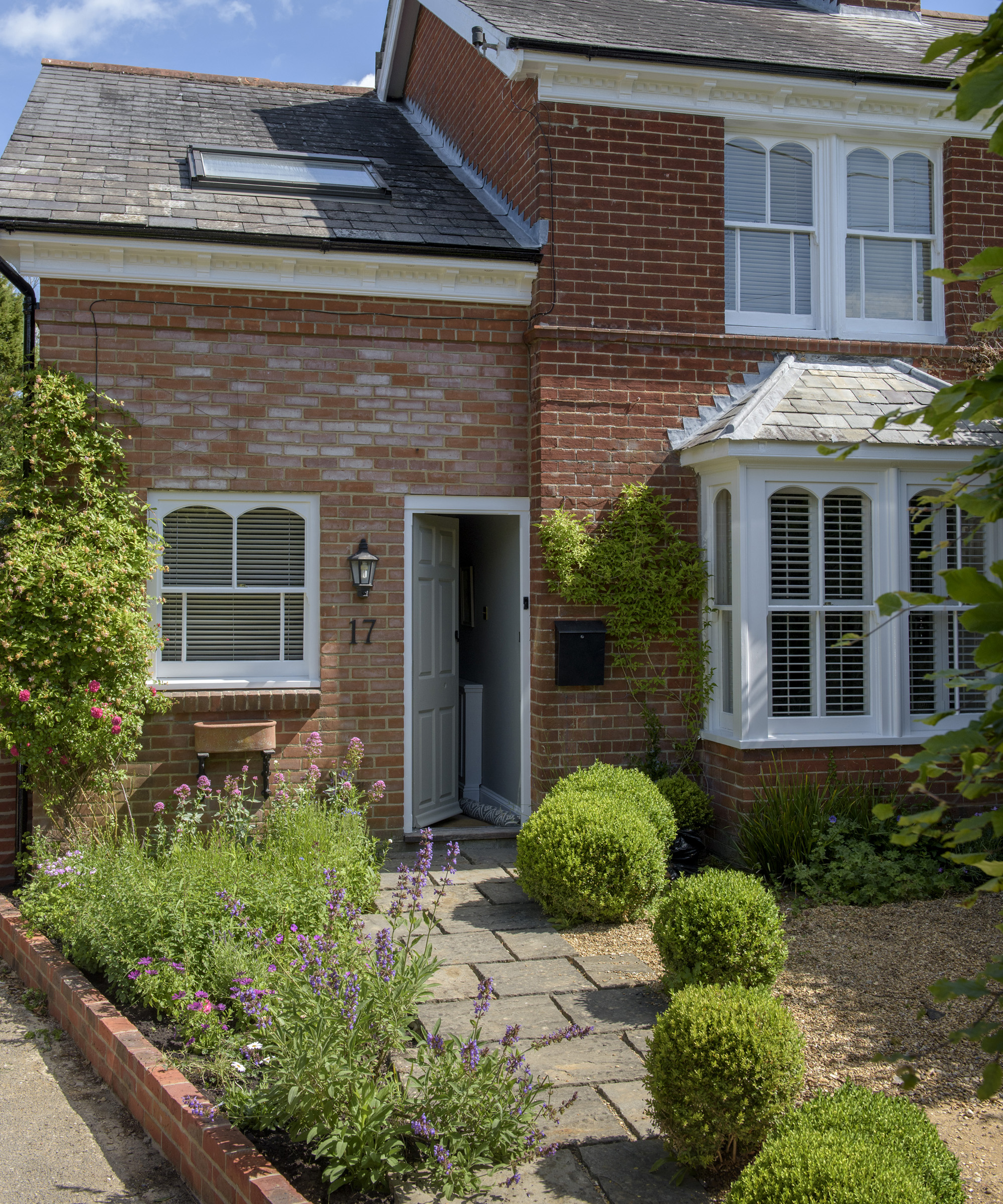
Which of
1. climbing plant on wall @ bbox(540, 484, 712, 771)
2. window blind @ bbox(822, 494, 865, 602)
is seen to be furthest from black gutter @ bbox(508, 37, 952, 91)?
climbing plant on wall @ bbox(540, 484, 712, 771)

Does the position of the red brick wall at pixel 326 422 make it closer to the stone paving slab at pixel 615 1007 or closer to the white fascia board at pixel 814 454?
the white fascia board at pixel 814 454

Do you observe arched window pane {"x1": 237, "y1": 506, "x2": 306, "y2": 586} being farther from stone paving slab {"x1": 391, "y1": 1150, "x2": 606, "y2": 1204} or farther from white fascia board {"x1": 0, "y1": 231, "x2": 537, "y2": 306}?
stone paving slab {"x1": 391, "y1": 1150, "x2": 606, "y2": 1204}

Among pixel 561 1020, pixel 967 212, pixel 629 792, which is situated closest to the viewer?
pixel 561 1020

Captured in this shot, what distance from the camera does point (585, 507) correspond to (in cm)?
787

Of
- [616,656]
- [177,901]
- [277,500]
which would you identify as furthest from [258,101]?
[177,901]

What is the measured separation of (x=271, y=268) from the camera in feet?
24.8

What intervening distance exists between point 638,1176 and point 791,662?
4.64 metres

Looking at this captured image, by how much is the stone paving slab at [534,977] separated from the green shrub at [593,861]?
1.65ft

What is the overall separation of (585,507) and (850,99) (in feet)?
12.8

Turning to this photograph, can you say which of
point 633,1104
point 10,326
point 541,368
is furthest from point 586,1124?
point 10,326

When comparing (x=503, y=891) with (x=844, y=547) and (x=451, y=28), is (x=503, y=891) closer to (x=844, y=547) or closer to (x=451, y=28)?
(x=844, y=547)

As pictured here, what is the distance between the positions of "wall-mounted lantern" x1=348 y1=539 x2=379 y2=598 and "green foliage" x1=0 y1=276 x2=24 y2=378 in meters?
8.00

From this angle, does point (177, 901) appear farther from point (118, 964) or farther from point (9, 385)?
point (9, 385)

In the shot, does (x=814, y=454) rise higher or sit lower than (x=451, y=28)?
lower
